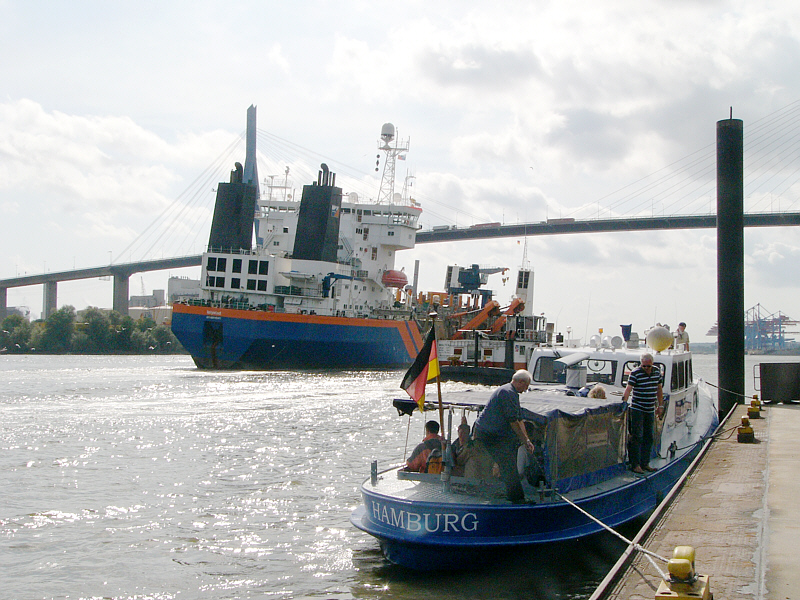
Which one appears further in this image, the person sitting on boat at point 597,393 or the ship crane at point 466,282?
the ship crane at point 466,282

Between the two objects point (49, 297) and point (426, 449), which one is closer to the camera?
point (426, 449)

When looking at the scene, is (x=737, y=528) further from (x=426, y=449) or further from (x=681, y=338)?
(x=681, y=338)

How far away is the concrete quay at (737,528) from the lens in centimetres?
550

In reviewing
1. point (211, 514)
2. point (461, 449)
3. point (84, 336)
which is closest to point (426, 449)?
point (461, 449)

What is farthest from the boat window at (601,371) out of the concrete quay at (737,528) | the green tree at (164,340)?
the green tree at (164,340)

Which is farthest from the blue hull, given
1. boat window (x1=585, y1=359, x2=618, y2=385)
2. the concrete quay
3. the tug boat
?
boat window (x1=585, y1=359, x2=618, y2=385)

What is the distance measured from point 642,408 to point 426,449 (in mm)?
3046

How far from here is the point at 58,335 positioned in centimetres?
8419

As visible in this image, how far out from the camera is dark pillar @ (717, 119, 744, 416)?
60.2 feet

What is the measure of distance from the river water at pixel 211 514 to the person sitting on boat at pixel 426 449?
3.89 feet

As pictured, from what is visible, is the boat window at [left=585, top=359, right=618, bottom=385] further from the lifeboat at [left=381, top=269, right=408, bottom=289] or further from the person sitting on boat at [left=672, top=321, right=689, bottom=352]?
the lifeboat at [left=381, top=269, right=408, bottom=289]

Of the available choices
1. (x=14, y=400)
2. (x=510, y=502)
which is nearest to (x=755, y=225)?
(x=14, y=400)

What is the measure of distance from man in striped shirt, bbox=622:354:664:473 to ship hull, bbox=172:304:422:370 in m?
35.3

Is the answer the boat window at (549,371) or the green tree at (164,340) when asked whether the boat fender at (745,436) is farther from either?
the green tree at (164,340)
